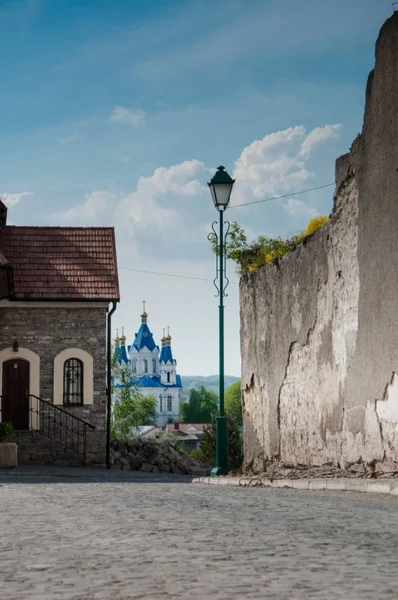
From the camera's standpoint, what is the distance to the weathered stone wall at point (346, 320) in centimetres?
1141

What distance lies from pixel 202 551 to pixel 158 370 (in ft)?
586

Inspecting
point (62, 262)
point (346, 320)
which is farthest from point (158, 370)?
point (346, 320)

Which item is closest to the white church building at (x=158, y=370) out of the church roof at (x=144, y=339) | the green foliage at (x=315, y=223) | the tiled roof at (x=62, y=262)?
the church roof at (x=144, y=339)

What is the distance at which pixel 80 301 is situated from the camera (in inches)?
1040

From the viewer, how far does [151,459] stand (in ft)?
90.5

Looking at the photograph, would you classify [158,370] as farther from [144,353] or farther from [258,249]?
[258,249]

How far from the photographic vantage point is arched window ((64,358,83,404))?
2642 centimetres

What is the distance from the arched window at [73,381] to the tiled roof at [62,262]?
192 centimetres

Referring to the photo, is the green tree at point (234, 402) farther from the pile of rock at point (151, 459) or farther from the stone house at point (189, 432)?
the pile of rock at point (151, 459)

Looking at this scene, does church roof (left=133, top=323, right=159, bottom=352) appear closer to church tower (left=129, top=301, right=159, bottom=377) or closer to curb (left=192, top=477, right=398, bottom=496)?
church tower (left=129, top=301, right=159, bottom=377)

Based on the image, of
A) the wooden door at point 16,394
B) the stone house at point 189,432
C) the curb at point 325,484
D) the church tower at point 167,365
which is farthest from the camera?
the church tower at point 167,365

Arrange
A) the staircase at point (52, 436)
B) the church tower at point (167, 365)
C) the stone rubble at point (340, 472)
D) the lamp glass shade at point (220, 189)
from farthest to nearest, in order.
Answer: the church tower at point (167, 365)
the staircase at point (52, 436)
the lamp glass shade at point (220, 189)
the stone rubble at point (340, 472)

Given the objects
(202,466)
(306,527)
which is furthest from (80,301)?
(306,527)

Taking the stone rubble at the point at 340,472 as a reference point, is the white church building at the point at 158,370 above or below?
above
